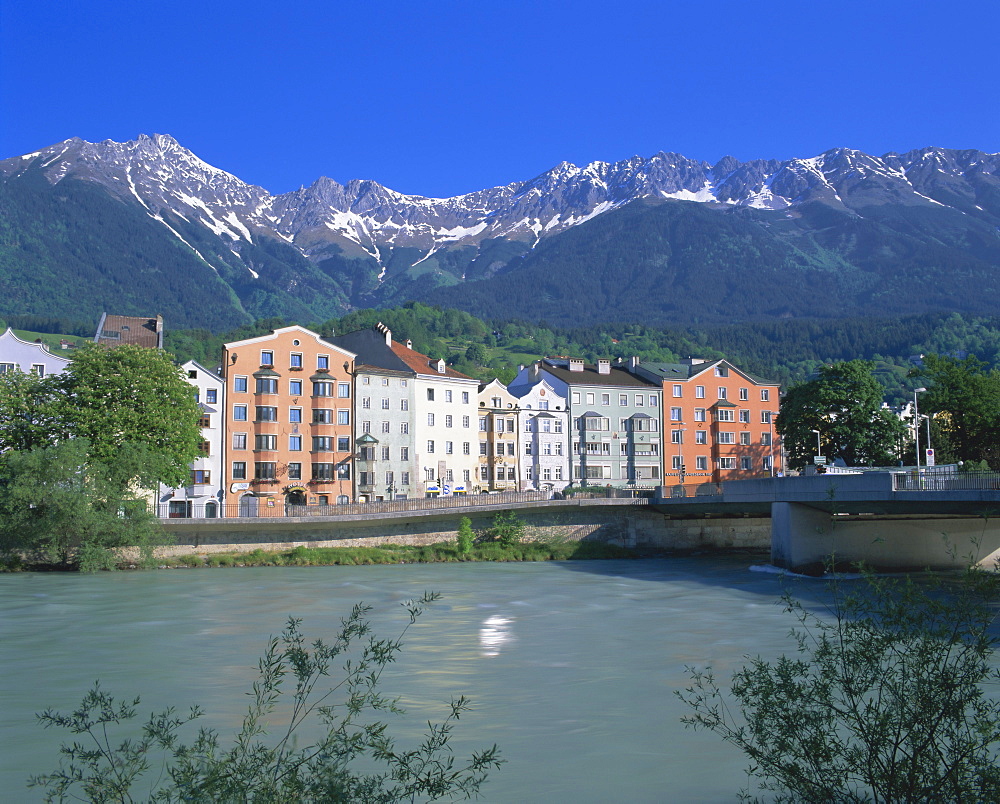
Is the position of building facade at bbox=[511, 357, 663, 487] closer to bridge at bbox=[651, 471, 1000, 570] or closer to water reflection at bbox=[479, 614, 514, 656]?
bridge at bbox=[651, 471, 1000, 570]

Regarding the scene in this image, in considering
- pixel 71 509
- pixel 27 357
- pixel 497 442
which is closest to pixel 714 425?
pixel 497 442

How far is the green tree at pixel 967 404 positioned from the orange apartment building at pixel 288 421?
48538 millimetres

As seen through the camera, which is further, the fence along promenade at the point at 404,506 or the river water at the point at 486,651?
the fence along promenade at the point at 404,506

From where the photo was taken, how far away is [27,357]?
258 ft

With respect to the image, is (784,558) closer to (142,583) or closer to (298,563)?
(298,563)

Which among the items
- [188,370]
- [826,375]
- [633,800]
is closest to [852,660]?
[633,800]

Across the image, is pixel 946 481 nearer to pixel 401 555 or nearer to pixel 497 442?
pixel 401 555

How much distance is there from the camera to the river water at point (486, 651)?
1986 centimetres

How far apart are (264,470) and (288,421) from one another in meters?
4.74

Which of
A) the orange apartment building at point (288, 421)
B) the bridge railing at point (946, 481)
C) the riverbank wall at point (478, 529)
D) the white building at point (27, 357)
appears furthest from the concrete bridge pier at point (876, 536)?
the white building at point (27, 357)

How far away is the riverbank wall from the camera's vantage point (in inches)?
2518

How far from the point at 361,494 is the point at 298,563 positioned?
24845mm

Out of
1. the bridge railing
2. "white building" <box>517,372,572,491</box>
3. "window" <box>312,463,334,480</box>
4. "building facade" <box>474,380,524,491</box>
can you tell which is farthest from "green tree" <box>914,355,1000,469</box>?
"window" <box>312,463,334,480</box>

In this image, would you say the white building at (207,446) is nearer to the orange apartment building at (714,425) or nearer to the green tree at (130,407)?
the green tree at (130,407)
